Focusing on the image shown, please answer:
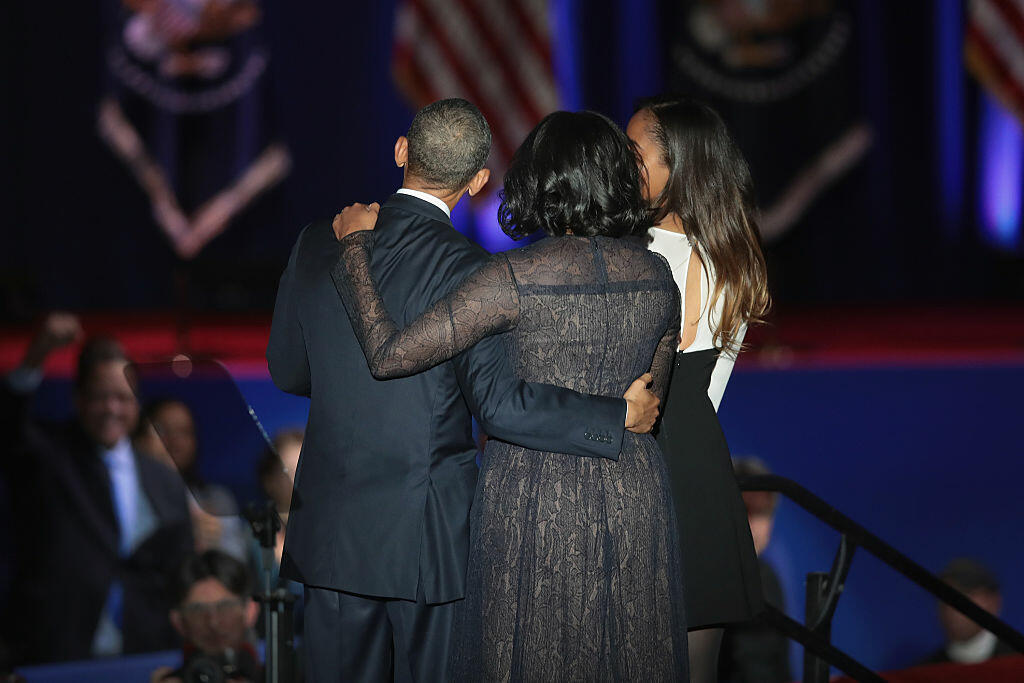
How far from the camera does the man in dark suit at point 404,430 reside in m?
1.76

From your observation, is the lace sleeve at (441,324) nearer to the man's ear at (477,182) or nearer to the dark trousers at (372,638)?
the man's ear at (477,182)

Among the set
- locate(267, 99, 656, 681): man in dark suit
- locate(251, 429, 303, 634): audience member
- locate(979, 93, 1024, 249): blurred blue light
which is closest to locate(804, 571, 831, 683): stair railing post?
locate(267, 99, 656, 681): man in dark suit

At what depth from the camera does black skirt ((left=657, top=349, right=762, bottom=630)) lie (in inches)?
76.9

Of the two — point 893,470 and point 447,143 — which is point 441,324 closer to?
point 447,143

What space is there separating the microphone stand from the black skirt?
753 mm

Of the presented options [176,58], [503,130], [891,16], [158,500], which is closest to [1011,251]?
[891,16]

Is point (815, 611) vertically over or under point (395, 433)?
under

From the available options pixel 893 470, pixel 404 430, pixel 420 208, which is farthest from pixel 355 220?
pixel 893 470

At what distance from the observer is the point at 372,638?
1879 mm

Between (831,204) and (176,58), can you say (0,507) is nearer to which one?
(176,58)

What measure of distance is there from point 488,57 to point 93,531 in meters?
5.39

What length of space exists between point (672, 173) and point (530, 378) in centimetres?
51

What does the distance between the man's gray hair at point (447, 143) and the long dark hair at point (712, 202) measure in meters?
0.38

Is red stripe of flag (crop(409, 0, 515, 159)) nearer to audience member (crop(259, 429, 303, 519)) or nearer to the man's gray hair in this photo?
audience member (crop(259, 429, 303, 519))
